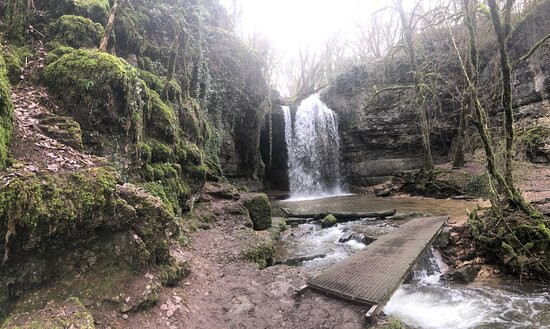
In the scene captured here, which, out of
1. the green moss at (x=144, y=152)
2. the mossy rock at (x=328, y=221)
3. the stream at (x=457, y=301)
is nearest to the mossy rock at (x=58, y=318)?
the green moss at (x=144, y=152)

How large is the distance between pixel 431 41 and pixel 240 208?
62.1 feet

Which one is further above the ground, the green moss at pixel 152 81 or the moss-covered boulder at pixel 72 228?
the green moss at pixel 152 81

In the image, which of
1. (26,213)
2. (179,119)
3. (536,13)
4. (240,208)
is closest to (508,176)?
(240,208)

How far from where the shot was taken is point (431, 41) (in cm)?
2091

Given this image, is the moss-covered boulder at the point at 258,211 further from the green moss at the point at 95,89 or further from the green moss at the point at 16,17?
the green moss at the point at 16,17

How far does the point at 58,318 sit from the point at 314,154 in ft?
67.9

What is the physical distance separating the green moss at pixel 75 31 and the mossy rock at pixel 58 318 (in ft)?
18.1

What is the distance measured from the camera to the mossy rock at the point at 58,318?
286cm

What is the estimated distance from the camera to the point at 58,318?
9.64 ft

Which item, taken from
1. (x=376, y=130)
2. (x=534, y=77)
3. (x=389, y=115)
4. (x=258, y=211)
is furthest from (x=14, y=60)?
(x=389, y=115)

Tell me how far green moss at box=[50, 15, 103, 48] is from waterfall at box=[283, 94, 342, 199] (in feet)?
55.6

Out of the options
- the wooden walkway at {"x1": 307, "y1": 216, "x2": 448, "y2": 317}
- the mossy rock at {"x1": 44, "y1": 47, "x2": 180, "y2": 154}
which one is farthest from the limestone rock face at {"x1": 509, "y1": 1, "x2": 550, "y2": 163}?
the mossy rock at {"x1": 44, "y1": 47, "x2": 180, "y2": 154}

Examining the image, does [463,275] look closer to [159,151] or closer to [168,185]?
[168,185]

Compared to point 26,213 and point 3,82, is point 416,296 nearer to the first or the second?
point 26,213
